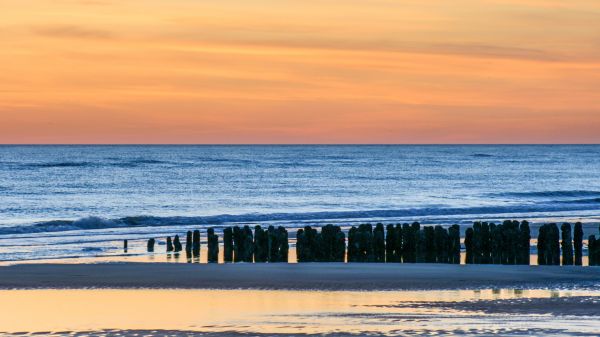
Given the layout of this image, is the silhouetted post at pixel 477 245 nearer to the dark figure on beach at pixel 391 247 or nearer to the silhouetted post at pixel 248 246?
the dark figure on beach at pixel 391 247

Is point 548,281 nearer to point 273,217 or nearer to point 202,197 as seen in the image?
point 273,217

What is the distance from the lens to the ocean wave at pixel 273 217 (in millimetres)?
42344

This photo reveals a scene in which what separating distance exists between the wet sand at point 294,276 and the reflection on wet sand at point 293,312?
867 millimetres

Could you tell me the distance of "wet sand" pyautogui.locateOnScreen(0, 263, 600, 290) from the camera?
18688mm

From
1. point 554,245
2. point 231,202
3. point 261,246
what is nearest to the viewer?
point 554,245

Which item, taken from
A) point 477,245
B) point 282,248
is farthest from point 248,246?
point 477,245

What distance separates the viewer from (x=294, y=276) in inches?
790

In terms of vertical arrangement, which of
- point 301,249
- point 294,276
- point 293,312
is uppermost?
point 301,249

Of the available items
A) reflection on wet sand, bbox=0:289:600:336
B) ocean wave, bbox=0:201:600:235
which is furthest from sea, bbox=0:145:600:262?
reflection on wet sand, bbox=0:289:600:336

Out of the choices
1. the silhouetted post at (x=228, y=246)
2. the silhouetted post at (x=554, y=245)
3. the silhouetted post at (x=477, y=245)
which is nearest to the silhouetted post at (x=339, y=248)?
the silhouetted post at (x=228, y=246)

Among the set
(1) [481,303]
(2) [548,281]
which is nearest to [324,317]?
(1) [481,303]

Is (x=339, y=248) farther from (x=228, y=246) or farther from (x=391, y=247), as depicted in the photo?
(x=228, y=246)

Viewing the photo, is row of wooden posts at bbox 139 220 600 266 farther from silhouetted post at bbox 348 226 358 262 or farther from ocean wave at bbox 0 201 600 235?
ocean wave at bbox 0 201 600 235

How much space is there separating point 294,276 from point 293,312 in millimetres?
4703
